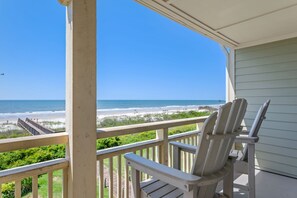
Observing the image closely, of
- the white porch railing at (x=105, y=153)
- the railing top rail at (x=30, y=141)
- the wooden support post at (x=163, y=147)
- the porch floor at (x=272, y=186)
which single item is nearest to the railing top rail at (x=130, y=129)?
the white porch railing at (x=105, y=153)

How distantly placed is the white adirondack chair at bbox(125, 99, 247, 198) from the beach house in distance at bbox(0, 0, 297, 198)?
39 centimetres

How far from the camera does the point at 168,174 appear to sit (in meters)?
1.08

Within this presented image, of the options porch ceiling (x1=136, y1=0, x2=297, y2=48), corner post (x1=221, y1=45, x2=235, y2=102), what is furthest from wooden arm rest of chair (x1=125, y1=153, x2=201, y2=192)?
corner post (x1=221, y1=45, x2=235, y2=102)

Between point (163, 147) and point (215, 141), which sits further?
point (163, 147)

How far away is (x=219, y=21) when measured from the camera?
2520 millimetres

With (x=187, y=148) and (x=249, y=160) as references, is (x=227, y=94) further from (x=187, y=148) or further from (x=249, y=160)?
(x=187, y=148)

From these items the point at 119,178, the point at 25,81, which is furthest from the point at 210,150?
the point at 25,81

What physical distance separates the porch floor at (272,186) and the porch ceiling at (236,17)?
2.12m

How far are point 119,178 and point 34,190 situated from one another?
742 millimetres

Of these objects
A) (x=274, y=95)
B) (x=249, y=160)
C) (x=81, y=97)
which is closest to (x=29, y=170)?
(x=81, y=97)

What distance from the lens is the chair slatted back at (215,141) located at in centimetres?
109

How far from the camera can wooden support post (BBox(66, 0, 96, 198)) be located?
→ 130 centimetres

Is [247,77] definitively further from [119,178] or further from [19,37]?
[19,37]

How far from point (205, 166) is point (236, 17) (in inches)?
80.0
